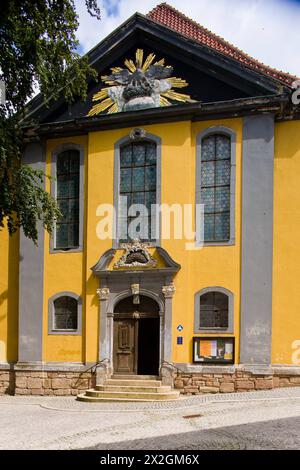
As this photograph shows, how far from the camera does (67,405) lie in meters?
17.0

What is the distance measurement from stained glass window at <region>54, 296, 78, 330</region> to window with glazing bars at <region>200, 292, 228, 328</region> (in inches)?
159

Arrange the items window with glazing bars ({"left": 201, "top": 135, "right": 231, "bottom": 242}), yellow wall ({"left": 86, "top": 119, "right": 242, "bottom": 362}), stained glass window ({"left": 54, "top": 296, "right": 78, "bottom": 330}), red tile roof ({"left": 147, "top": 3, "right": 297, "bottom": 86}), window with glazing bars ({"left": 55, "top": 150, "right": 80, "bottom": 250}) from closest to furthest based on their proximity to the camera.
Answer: yellow wall ({"left": 86, "top": 119, "right": 242, "bottom": 362}) → window with glazing bars ({"left": 201, "top": 135, "right": 231, "bottom": 242}) → red tile roof ({"left": 147, "top": 3, "right": 297, "bottom": 86}) → stained glass window ({"left": 54, "top": 296, "right": 78, "bottom": 330}) → window with glazing bars ({"left": 55, "top": 150, "right": 80, "bottom": 250})

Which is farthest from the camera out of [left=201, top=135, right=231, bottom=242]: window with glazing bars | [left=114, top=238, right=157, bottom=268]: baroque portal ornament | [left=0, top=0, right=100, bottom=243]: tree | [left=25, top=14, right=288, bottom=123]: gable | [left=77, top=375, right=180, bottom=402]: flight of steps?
[left=114, top=238, right=157, bottom=268]: baroque portal ornament

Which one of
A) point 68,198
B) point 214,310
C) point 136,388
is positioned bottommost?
point 136,388

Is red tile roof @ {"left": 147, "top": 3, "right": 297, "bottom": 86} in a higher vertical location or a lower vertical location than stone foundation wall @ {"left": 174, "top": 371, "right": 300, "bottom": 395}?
higher

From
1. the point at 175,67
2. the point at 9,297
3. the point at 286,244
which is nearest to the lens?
the point at 286,244

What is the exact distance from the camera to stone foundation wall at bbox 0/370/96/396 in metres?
19.0

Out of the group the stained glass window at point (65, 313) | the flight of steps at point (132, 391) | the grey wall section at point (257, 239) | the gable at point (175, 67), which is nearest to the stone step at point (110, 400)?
the flight of steps at point (132, 391)

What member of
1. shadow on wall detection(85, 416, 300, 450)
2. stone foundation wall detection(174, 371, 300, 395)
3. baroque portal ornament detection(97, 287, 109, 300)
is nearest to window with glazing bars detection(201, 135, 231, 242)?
baroque portal ornament detection(97, 287, 109, 300)

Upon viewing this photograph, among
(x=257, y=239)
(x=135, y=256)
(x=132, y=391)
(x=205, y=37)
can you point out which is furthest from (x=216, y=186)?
(x=132, y=391)

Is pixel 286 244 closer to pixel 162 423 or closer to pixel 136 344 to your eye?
pixel 136 344

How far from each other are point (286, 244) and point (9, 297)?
901cm

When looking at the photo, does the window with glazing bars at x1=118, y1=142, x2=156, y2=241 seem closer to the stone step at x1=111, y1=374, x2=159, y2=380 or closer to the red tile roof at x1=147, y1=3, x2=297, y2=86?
Answer: the red tile roof at x1=147, y1=3, x2=297, y2=86

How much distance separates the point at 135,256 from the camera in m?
18.9
